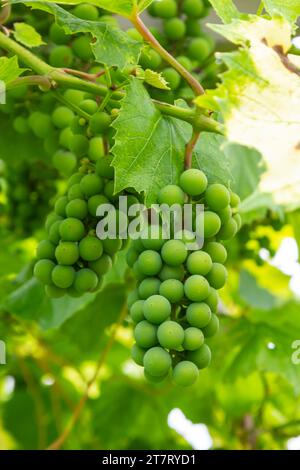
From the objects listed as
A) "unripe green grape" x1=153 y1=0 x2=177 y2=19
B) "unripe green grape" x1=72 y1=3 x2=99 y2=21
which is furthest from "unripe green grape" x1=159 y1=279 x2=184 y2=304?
"unripe green grape" x1=153 y1=0 x2=177 y2=19

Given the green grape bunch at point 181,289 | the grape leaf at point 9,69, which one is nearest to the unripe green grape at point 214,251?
the green grape bunch at point 181,289

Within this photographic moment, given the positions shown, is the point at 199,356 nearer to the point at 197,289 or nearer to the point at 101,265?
the point at 197,289

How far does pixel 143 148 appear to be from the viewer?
947 millimetres

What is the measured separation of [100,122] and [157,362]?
0.33 m

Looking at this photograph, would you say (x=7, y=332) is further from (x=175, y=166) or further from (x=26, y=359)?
(x=175, y=166)

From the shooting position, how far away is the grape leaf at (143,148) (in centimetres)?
93

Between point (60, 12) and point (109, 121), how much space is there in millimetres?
157

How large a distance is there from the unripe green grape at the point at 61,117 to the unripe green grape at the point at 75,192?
0.27 m

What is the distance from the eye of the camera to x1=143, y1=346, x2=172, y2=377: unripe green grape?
822 millimetres

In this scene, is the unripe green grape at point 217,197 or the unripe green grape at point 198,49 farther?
the unripe green grape at point 198,49

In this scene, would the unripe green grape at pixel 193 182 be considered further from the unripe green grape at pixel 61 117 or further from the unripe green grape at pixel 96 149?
the unripe green grape at pixel 61 117

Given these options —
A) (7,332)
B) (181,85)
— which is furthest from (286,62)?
(7,332)

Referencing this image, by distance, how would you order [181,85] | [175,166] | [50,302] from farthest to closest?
[50,302] → [181,85] → [175,166]
